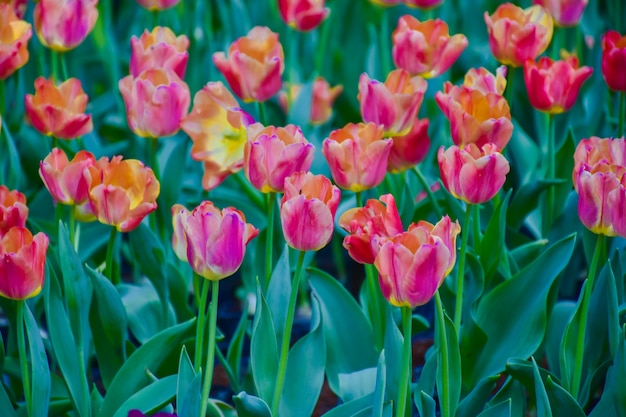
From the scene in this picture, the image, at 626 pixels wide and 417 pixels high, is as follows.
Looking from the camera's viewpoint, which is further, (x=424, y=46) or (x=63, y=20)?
(x=63, y=20)

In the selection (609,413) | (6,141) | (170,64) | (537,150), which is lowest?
(609,413)

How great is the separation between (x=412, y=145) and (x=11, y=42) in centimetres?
71

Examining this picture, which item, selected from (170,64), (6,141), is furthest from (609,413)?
(6,141)

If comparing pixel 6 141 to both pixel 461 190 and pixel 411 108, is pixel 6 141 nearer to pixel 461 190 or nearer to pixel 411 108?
pixel 411 108

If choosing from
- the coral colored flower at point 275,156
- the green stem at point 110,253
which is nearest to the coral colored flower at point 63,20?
the green stem at point 110,253

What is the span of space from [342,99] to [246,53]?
2.87ft

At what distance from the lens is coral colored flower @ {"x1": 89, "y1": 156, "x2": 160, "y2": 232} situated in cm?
119

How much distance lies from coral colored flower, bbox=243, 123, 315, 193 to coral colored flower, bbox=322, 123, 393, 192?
4 cm

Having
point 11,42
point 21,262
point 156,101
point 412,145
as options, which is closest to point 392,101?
point 412,145

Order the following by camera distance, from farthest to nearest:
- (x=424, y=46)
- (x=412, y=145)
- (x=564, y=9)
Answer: (x=564, y=9) < (x=424, y=46) < (x=412, y=145)

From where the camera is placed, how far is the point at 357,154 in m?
1.20

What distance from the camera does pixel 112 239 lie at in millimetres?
1296

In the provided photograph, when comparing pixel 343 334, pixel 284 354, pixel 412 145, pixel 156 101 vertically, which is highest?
pixel 156 101

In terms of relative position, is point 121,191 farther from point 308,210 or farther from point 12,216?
point 308,210
